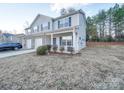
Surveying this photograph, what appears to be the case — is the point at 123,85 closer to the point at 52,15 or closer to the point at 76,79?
the point at 76,79

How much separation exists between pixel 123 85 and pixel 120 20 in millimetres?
28079

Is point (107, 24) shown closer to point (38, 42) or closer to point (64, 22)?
point (64, 22)

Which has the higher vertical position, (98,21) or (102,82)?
(98,21)

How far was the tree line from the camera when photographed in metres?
27.3

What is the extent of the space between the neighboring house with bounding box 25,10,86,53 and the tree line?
12092 mm

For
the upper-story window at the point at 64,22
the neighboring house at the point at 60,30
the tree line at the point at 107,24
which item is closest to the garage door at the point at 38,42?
the neighboring house at the point at 60,30

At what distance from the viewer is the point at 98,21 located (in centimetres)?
3256

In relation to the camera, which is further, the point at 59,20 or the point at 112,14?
the point at 112,14

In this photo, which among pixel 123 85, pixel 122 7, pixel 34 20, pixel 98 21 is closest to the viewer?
pixel 123 85

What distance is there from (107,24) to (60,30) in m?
24.1

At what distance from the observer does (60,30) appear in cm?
1433

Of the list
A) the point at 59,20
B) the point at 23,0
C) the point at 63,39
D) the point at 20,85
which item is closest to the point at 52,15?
the point at 59,20

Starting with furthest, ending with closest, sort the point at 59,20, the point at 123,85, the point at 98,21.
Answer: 1. the point at 98,21
2. the point at 59,20
3. the point at 123,85

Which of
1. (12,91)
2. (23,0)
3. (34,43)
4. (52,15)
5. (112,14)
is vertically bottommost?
(12,91)
